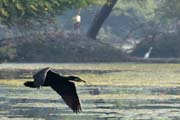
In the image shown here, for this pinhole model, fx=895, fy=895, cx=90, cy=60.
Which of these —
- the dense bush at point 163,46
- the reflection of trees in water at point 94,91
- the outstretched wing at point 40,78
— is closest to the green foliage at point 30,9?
the reflection of trees in water at point 94,91

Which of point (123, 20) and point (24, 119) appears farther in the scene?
point (123, 20)

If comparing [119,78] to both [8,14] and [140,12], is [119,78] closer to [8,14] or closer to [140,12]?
[8,14]

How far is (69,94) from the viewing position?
37.8 ft

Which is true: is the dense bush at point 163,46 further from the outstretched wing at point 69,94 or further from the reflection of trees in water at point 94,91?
the outstretched wing at point 69,94

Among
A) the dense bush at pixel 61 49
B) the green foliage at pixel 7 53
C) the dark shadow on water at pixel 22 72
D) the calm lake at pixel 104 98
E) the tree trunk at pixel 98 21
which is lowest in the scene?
the calm lake at pixel 104 98

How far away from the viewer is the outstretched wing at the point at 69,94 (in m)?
11.4

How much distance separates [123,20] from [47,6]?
43557 mm

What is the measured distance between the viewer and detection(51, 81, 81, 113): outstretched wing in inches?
448

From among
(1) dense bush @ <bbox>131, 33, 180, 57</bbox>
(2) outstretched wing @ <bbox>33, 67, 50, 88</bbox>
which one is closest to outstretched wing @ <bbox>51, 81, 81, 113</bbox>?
(2) outstretched wing @ <bbox>33, 67, 50, 88</bbox>

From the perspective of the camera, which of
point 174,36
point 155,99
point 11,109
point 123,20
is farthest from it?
point 123,20

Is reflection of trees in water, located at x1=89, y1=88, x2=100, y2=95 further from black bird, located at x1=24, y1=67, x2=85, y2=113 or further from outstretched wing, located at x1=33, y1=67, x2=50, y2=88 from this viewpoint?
outstretched wing, located at x1=33, y1=67, x2=50, y2=88

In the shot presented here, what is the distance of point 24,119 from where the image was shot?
15.9 m

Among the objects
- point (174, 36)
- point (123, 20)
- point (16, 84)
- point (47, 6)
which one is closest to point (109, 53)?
point (174, 36)

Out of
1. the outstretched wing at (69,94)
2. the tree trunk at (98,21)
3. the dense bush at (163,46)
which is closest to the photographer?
the outstretched wing at (69,94)
